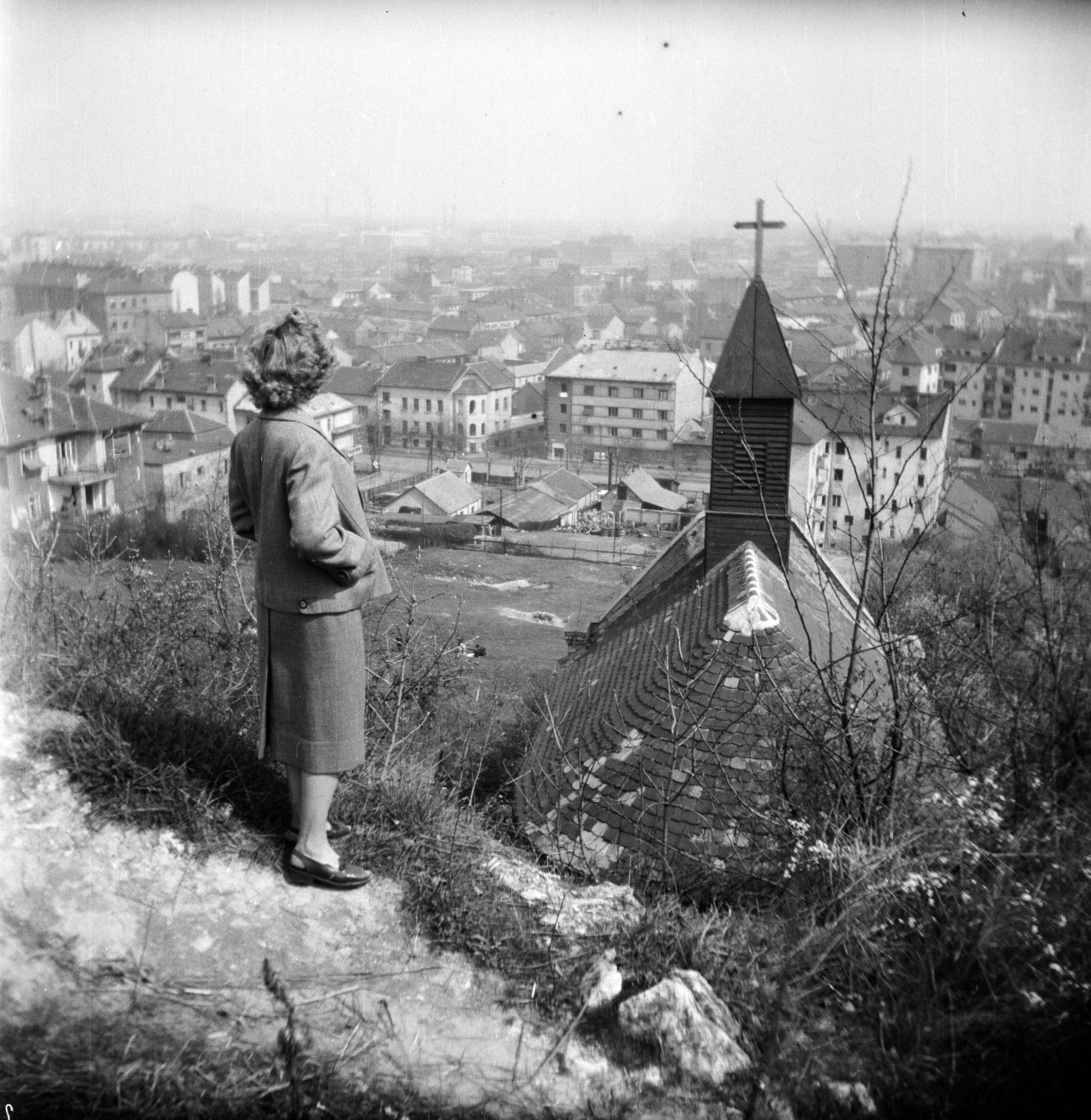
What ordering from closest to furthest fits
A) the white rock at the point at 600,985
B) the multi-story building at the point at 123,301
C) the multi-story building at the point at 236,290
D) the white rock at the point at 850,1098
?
1. the white rock at the point at 850,1098
2. the white rock at the point at 600,985
3. the multi-story building at the point at 236,290
4. the multi-story building at the point at 123,301

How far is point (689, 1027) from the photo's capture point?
2377mm

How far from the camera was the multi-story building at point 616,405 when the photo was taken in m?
23.4

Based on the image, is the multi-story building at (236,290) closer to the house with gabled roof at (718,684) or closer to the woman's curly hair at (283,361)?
the house with gabled roof at (718,684)

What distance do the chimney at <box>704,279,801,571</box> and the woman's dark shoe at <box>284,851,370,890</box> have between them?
6.55 meters

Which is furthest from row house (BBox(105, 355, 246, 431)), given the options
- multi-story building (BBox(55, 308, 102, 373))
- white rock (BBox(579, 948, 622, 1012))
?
white rock (BBox(579, 948, 622, 1012))

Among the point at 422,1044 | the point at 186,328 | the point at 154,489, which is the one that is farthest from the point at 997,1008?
the point at 186,328

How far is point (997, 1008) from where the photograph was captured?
2.34m

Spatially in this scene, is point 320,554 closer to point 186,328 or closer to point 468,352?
point 186,328

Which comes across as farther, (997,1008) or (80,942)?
(80,942)

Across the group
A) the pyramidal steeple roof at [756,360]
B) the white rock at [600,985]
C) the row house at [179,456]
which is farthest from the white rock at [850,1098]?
the row house at [179,456]

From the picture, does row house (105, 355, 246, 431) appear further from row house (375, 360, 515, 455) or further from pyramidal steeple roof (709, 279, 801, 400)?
pyramidal steeple roof (709, 279, 801, 400)

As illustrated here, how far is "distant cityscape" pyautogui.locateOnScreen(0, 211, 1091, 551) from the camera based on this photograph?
10.5 m

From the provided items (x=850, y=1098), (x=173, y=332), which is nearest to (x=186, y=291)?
(x=173, y=332)

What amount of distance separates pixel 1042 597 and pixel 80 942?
2.99m
